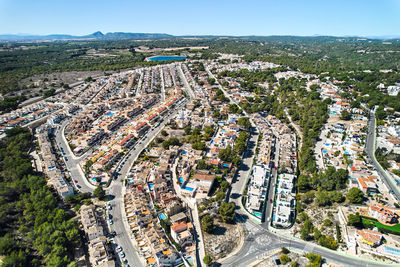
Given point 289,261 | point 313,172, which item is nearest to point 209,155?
point 313,172

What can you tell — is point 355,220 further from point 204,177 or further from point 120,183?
point 120,183

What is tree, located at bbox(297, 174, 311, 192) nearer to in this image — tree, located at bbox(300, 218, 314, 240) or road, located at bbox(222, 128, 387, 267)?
road, located at bbox(222, 128, 387, 267)

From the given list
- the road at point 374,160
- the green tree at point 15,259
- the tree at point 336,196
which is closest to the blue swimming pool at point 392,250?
the tree at point 336,196

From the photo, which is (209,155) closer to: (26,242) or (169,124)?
(169,124)

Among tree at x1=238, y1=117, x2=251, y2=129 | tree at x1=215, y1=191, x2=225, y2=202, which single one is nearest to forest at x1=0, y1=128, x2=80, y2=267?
tree at x1=215, y1=191, x2=225, y2=202

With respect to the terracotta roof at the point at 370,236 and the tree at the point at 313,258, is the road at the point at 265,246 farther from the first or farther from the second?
the terracotta roof at the point at 370,236

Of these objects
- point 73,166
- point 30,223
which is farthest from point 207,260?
point 73,166
